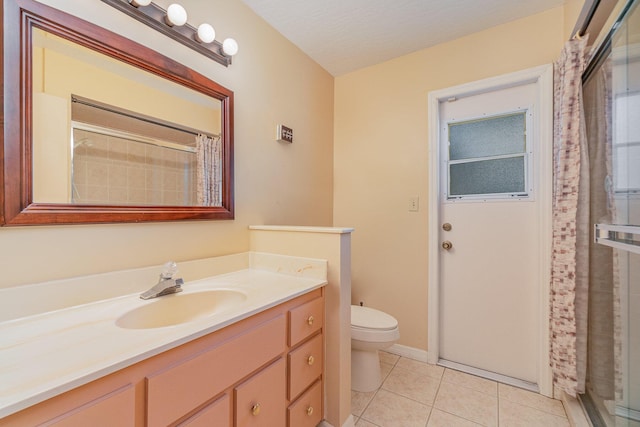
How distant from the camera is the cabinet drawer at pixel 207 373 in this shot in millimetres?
692

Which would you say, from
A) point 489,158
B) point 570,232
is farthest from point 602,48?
point 570,232

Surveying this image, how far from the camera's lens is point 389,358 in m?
Result: 2.12

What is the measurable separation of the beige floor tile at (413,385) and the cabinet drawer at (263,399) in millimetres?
972

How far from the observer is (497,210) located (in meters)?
1.87

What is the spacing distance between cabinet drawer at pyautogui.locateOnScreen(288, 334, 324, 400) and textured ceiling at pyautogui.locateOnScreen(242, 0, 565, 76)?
1.92 meters

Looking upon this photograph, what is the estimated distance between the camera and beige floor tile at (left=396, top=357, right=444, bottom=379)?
75.0 inches

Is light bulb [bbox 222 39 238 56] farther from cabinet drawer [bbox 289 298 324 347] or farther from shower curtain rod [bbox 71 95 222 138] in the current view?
cabinet drawer [bbox 289 298 324 347]

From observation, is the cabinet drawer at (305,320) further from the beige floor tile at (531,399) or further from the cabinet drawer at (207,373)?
the beige floor tile at (531,399)

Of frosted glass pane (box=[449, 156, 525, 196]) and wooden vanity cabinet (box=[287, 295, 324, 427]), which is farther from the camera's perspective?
frosted glass pane (box=[449, 156, 525, 196])

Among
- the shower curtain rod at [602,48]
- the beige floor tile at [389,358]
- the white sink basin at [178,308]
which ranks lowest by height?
the beige floor tile at [389,358]

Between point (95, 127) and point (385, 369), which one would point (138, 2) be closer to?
point (95, 127)

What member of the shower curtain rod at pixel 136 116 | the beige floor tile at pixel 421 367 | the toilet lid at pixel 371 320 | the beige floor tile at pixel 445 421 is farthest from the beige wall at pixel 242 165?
the beige floor tile at pixel 445 421

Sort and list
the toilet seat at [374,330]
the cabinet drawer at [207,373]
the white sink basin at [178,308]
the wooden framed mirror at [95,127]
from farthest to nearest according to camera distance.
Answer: the toilet seat at [374,330], the white sink basin at [178,308], the wooden framed mirror at [95,127], the cabinet drawer at [207,373]

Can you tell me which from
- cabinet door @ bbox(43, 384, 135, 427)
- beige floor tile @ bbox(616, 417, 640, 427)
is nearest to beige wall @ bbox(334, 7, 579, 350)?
beige floor tile @ bbox(616, 417, 640, 427)
